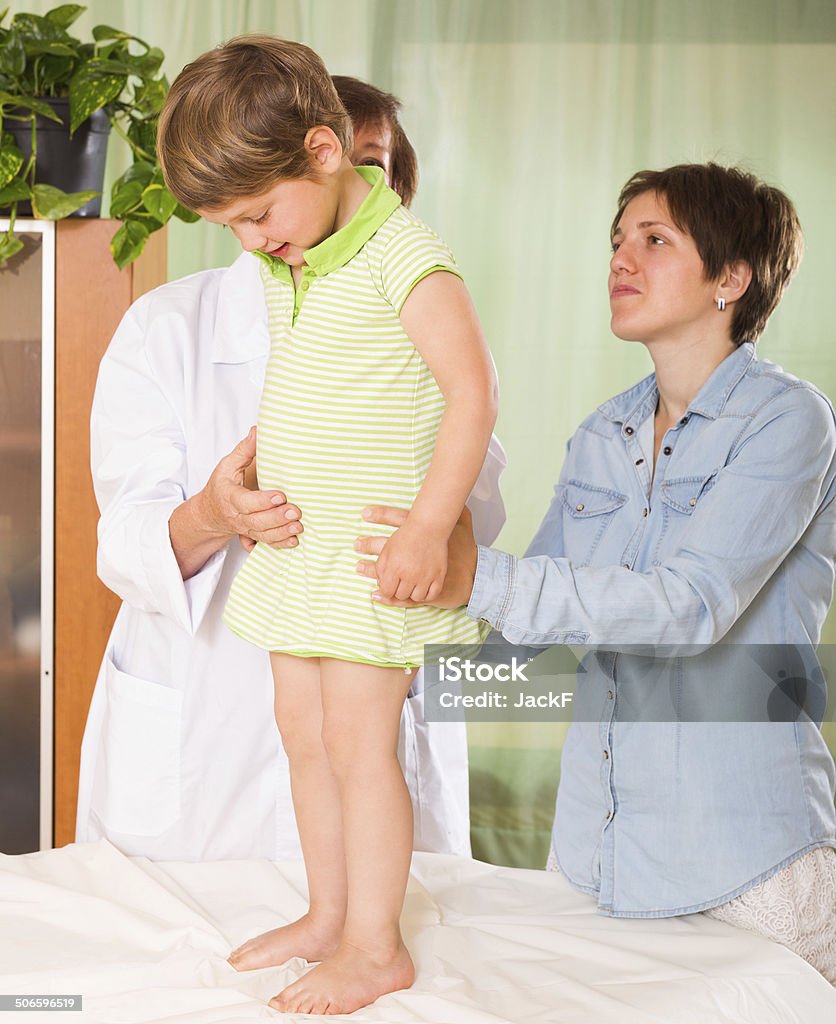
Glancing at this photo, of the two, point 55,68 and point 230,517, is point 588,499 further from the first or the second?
point 55,68

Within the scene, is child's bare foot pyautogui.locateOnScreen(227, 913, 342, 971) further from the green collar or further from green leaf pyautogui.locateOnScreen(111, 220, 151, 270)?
green leaf pyautogui.locateOnScreen(111, 220, 151, 270)

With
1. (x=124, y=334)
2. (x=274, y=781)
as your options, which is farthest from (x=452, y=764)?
(x=124, y=334)

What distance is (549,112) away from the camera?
289 cm

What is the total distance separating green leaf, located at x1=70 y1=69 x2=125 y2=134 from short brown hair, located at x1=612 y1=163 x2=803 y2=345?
0.94 m

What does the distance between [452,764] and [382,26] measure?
81.1 inches

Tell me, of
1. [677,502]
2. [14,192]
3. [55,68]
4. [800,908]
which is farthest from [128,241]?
[800,908]

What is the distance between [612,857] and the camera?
1.17m

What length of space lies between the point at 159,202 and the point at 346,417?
35.6 inches

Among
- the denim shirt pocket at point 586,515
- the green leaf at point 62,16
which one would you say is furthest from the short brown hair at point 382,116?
the green leaf at point 62,16

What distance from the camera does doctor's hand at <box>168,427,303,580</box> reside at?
106 centimetres

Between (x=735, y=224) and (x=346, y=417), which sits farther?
(x=735, y=224)

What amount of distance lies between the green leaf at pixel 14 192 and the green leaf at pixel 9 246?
58 mm

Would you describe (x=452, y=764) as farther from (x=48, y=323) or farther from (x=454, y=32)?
(x=454, y=32)

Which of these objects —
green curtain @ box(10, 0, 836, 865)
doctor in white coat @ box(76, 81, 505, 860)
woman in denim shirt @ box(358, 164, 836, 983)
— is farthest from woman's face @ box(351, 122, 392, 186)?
green curtain @ box(10, 0, 836, 865)
